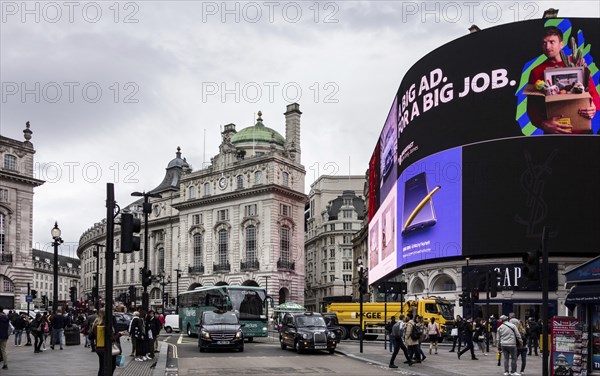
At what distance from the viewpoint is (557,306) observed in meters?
59.8

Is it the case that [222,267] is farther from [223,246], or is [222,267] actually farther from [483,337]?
[483,337]

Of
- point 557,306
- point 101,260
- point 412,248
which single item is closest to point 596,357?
point 557,306

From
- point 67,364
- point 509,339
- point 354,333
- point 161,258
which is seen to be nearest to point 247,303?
point 354,333

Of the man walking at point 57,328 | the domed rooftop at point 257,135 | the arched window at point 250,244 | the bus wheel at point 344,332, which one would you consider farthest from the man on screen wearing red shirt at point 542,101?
the domed rooftop at point 257,135

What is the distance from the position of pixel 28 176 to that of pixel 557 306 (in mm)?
55888

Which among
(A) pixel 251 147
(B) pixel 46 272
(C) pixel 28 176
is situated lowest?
(B) pixel 46 272

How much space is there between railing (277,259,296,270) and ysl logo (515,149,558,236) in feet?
141

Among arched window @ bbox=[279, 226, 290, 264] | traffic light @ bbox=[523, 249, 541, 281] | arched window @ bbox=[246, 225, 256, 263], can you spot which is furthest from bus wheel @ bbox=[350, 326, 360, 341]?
arched window @ bbox=[246, 225, 256, 263]

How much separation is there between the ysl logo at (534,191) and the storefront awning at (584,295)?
41.1 m

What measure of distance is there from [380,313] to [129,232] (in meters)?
33.5

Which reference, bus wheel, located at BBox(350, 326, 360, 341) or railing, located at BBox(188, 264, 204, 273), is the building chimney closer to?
railing, located at BBox(188, 264, 204, 273)

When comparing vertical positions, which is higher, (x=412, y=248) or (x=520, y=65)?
(x=520, y=65)

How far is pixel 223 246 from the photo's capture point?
104 meters

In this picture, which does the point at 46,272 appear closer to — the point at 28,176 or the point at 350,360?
the point at 28,176
